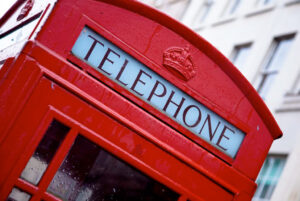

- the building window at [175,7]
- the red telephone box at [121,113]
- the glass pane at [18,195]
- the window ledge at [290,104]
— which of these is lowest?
the glass pane at [18,195]

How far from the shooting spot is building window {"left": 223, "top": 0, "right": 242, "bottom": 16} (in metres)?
16.1

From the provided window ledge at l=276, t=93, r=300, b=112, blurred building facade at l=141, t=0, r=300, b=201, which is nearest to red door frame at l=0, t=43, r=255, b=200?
blurred building facade at l=141, t=0, r=300, b=201

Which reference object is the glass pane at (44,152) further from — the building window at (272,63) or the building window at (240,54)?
the building window at (240,54)

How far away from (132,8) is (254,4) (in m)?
13.1

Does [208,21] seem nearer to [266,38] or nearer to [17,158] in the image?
[266,38]

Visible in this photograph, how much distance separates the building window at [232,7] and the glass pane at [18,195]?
14.4 metres

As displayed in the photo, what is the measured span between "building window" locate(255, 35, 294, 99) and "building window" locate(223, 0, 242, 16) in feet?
10.2

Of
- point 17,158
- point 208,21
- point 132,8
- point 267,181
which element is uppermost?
point 208,21

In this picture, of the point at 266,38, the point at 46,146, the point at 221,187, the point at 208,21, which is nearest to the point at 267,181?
the point at 266,38

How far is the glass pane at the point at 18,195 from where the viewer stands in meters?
2.42

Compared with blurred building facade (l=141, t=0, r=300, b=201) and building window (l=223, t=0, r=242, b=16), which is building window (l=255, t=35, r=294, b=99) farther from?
building window (l=223, t=0, r=242, b=16)

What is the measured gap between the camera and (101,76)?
103 inches

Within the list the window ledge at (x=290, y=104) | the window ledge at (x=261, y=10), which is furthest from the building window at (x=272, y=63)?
the window ledge at (x=261, y=10)

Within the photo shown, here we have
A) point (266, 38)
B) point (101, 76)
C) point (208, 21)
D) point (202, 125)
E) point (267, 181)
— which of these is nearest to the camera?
point (101, 76)
